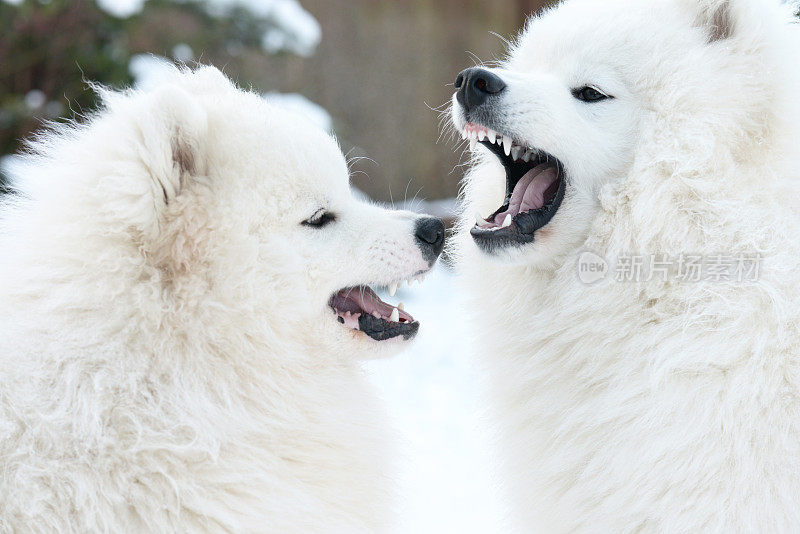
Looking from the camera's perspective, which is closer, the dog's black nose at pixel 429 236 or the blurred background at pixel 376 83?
the dog's black nose at pixel 429 236

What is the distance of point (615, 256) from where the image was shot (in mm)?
2580

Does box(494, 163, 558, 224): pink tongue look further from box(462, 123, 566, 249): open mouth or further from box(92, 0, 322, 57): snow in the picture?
box(92, 0, 322, 57): snow

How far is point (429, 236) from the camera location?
260 centimetres

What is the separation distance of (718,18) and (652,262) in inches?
34.6

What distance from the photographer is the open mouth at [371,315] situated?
98.5 inches

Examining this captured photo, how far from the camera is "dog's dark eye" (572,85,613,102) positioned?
268cm

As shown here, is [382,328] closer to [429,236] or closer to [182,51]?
[429,236]

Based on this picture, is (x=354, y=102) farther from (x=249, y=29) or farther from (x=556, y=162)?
(x=556, y=162)

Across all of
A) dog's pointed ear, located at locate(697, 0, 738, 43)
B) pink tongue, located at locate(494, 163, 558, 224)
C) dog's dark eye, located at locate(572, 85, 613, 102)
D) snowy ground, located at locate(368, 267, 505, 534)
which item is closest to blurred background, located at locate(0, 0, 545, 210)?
snowy ground, located at locate(368, 267, 505, 534)

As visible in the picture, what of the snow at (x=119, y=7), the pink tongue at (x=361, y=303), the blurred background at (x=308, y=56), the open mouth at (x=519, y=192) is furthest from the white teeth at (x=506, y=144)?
the snow at (x=119, y=7)

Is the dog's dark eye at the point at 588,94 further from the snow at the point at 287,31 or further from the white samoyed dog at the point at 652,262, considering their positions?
the snow at the point at 287,31

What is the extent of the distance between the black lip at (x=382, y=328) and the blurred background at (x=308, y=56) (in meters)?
4.54

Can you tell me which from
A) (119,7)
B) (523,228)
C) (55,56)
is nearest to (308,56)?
(119,7)

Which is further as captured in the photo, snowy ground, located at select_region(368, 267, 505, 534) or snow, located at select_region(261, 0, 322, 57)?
snow, located at select_region(261, 0, 322, 57)
